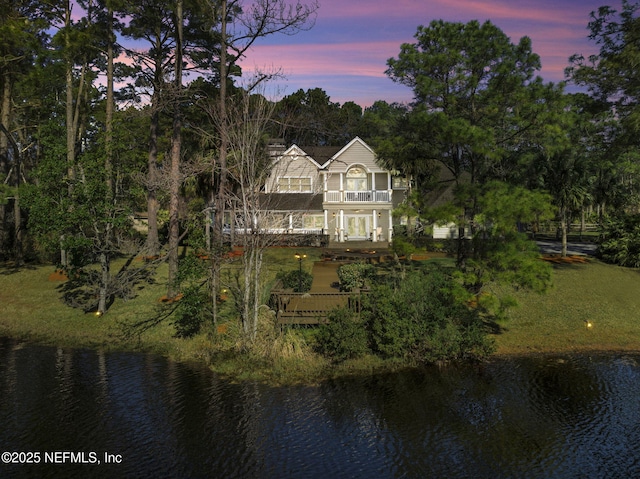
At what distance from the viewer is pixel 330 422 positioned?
44.4ft

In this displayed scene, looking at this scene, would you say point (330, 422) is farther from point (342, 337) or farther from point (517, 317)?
point (517, 317)

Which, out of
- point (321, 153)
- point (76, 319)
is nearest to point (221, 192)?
point (76, 319)

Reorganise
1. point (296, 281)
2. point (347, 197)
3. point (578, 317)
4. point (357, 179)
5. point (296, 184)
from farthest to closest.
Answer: point (296, 184)
point (357, 179)
point (347, 197)
point (296, 281)
point (578, 317)

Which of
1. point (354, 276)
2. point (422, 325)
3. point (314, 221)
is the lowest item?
point (422, 325)

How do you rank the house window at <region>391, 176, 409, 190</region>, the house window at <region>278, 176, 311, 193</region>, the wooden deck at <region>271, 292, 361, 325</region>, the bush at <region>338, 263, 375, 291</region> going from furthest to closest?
the house window at <region>278, 176, 311, 193</region>
the house window at <region>391, 176, 409, 190</region>
the bush at <region>338, 263, 375, 291</region>
the wooden deck at <region>271, 292, 361, 325</region>

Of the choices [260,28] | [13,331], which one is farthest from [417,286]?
[13,331]

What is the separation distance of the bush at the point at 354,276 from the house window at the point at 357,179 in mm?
20580

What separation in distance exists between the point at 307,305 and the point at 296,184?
1103 inches

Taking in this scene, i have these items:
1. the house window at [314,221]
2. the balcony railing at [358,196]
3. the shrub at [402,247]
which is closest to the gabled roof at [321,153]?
the balcony railing at [358,196]

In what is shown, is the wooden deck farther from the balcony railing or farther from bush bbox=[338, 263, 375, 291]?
the balcony railing

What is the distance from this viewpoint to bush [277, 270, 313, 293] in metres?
23.1

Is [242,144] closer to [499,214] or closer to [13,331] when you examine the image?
[499,214]

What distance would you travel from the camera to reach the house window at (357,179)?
147 feet

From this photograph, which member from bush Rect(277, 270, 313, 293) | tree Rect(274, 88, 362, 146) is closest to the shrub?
bush Rect(277, 270, 313, 293)
